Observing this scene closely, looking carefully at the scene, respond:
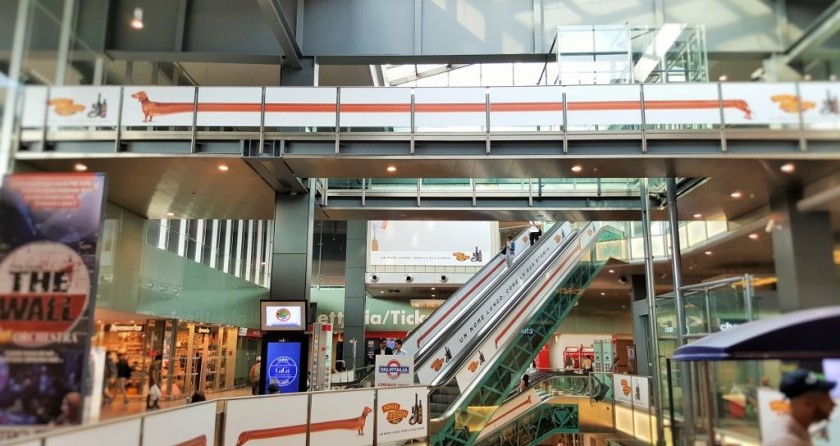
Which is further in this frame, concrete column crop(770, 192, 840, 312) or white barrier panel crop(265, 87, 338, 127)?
white barrier panel crop(265, 87, 338, 127)

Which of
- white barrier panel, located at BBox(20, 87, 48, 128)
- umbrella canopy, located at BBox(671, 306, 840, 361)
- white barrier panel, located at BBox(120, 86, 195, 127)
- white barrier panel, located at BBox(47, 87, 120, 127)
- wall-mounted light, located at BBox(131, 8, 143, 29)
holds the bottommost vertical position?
umbrella canopy, located at BBox(671, 306, 840, 361)

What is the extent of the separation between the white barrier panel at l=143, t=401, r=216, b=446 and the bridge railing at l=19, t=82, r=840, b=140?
19.1 ft

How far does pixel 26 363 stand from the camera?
4770 mm

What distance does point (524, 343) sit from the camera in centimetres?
1625

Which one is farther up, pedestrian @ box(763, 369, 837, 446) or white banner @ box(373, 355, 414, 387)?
pedestrian @ box(763, 369, 837, 446)

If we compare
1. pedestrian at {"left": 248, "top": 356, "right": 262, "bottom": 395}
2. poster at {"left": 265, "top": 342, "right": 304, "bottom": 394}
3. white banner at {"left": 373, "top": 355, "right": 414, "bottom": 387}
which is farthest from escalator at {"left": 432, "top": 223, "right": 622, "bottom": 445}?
pedestrian at {"left": 248, "top": 356, "right": 262, "bottom": 395}

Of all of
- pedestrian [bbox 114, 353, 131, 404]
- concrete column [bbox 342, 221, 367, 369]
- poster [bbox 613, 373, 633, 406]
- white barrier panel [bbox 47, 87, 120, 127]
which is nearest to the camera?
pedestrian [bbox 114, 353, 131, 404]

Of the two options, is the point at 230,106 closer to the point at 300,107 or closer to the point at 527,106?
the point at 300,107

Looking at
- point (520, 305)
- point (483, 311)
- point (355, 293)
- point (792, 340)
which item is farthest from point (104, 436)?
point (355, 293)

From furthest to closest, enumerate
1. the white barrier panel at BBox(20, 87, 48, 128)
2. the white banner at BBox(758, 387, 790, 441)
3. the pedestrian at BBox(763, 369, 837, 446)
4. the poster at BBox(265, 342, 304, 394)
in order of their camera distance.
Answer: the poster at BBox(265, 342, 304, 394)
the white barrier panel at BBox(20, 87, 48, 128)
the white banner at BBox(758, 387, 790, 441)
the pedestrian at BBox(763, 369, 837, 446)

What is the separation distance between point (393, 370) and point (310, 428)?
528cm

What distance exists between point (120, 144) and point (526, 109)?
24.5 feet

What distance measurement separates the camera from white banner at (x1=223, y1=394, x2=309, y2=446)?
779 centimetres

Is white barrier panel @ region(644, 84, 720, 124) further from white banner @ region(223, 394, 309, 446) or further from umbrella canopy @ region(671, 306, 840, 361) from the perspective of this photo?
white banner @ region(223, 394, 309, 446)
